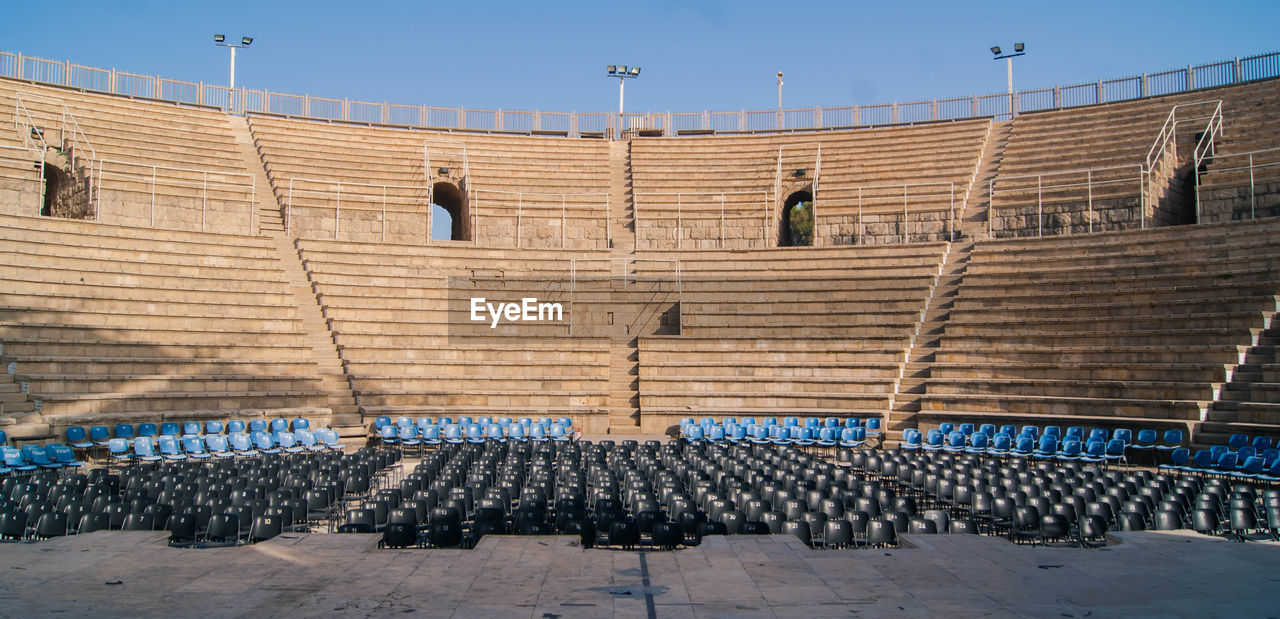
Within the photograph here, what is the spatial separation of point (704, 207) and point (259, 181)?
1537 cm

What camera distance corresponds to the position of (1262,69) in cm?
3122

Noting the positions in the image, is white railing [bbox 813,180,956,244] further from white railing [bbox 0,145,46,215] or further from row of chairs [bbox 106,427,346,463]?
white railing [bbox 0,145,46,215]

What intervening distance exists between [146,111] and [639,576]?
99.6ft

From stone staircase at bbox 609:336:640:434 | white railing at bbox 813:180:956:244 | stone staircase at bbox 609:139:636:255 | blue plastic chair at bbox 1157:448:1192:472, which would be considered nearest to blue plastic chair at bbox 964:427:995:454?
blue plastic chair at bbox 1157:448:1192:472

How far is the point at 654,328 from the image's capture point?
28.3 metres

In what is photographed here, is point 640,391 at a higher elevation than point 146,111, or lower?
lower

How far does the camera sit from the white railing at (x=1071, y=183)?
1110 inches

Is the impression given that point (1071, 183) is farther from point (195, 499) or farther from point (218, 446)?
point (195, 499)

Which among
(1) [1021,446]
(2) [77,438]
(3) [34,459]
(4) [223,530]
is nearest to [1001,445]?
(1) [1021,446]

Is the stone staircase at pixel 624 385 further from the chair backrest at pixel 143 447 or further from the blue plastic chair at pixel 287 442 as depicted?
the chair backrest at pixel 143 447

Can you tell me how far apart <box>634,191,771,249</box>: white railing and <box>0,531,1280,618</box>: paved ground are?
73.4 ft

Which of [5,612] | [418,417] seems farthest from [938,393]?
[5,612]

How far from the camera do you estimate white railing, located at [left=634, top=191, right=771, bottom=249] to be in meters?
33.0

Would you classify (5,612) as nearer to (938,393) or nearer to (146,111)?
(938,393)
